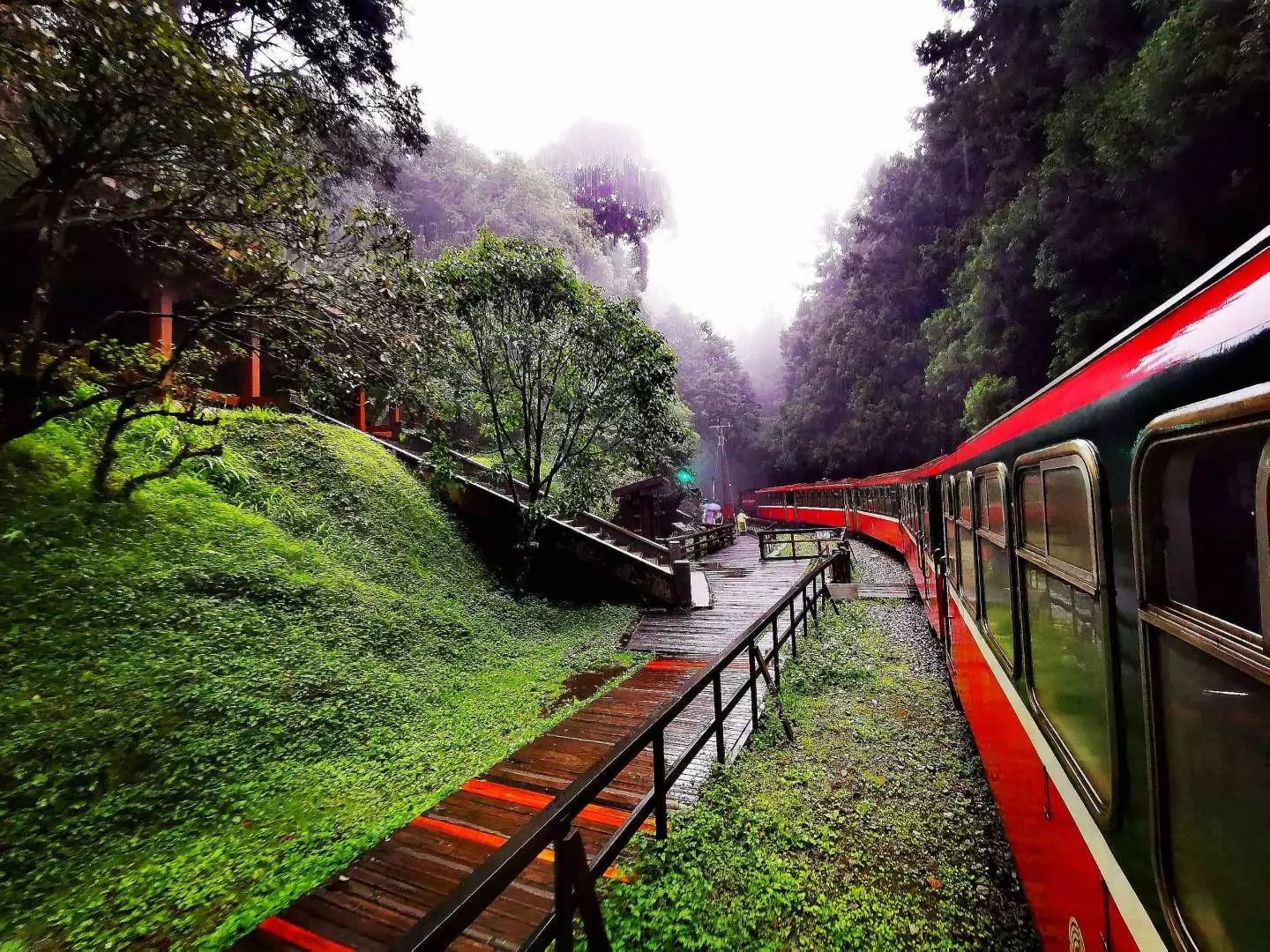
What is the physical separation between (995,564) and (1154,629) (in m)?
2.28

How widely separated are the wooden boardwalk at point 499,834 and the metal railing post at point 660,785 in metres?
0.39

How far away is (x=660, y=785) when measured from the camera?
10.9 ft

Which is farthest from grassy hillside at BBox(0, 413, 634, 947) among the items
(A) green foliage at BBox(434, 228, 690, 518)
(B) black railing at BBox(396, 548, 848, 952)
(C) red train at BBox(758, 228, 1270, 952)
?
(C) red train at BBox(758, 228, 1270, 952)

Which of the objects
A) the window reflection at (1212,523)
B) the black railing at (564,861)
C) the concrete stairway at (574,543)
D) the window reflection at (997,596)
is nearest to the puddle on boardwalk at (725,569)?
the concrete stairway at (574,543)

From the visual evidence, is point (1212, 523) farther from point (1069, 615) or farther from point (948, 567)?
point (948, 567)

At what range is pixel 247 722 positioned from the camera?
4.59m

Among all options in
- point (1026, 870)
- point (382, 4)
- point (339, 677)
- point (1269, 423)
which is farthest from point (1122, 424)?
point (382, 4)

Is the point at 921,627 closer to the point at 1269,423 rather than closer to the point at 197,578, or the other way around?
the point at 1269,423

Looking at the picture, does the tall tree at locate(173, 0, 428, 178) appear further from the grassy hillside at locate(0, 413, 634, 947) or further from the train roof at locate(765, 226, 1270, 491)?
the train roof at locate(765, 226, 1270, 491)

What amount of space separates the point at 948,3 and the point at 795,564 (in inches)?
657

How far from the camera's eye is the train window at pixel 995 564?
2898 millimetres

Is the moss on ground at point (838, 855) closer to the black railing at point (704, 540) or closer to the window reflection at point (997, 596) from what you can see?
the window reflection at point (997, 596)

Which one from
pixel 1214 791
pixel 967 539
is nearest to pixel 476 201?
pixel 967 539

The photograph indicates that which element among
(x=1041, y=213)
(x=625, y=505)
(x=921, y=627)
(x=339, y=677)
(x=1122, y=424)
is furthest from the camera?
(x=625, y=505)
